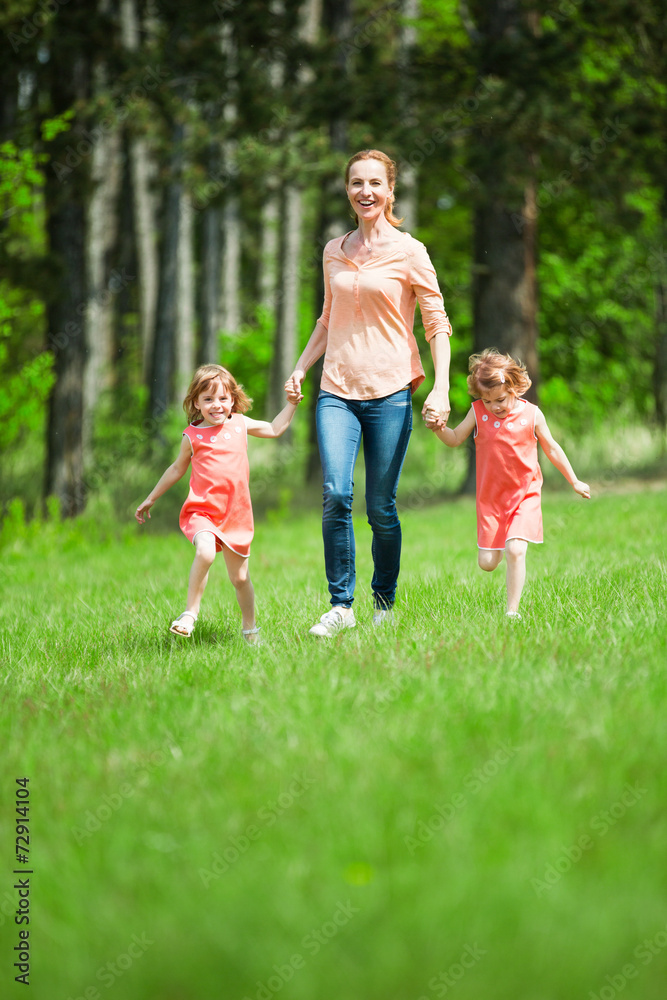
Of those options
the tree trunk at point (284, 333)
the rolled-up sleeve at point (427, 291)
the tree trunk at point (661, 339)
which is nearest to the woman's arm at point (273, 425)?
the rolled-up sleeve at point (427, 291)

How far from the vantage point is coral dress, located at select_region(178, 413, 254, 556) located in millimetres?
4520

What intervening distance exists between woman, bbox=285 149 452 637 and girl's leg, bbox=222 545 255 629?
1.22ft

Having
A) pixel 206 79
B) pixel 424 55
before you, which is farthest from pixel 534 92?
pixel 206 79

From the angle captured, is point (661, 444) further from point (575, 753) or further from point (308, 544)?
point (575, 753)

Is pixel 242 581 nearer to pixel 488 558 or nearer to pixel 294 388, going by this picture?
pixel 294 388

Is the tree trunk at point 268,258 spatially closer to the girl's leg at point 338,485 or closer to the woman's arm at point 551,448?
the girl's leg at point 338,485

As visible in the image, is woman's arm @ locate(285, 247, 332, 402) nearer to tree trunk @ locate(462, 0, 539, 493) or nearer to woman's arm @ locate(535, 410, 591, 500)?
woman's arm @ locate(535, 410, 591, 500)

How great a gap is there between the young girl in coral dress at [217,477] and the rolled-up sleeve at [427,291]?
31.4 inches

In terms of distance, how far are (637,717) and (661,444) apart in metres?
12.1

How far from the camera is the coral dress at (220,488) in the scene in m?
4.52

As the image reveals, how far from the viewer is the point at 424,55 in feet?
40.1

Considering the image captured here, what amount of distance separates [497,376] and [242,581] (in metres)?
1.59

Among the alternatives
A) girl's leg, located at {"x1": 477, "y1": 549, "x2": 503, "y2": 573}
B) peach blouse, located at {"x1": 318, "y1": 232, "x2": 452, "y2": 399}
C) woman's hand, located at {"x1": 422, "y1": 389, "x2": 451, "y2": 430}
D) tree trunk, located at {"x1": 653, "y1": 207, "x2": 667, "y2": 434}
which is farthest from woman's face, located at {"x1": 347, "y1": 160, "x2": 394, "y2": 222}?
tree trunk, located at {"x1": 653, "y1": 207, "x2": 667, "y2": 434}

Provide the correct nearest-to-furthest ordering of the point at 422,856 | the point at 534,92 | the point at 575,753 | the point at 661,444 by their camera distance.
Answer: the point at 422,856
the point at 575,753
the point at 534,92
the point at 661,444
